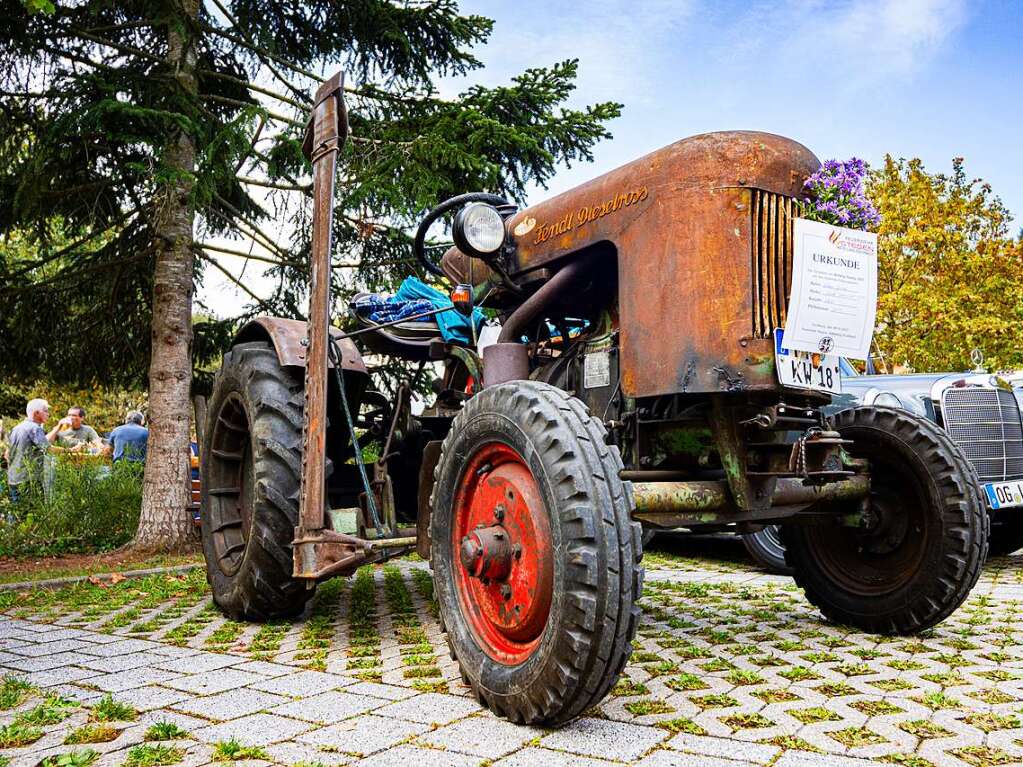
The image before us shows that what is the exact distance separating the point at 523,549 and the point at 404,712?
664 mm

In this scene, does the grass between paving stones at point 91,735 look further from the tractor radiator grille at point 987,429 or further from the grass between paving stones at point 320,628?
the tractor radiator grille at point 987,429

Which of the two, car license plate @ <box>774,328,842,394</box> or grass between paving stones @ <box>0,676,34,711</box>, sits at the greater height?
car license plate @ <box>774,328,842,394</box>

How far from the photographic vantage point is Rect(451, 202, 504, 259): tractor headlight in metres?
3.79

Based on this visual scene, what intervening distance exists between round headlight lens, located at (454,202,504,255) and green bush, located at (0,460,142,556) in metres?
6.07

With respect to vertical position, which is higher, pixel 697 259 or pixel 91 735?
pixel 697 259

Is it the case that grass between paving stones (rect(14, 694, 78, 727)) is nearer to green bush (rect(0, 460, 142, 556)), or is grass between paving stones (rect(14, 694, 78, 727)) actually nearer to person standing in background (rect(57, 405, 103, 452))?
A: green bush (rect(0, 460, 142, 556))

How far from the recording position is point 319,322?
392 cm

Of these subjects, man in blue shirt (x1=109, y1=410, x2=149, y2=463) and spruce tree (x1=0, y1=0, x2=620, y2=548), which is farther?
man in blue shirt (x1=109, y1=410, x2=149, y2=463)

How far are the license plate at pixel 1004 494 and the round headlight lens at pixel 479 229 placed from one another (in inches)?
177

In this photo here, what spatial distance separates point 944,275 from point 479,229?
17397 mm

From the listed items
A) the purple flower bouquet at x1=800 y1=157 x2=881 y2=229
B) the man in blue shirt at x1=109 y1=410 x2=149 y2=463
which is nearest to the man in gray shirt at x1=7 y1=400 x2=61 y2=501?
the man in blue shirt at x1=109 y1=410 x2=149 y2=463

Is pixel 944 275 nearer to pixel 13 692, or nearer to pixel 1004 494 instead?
pixel 1004 494

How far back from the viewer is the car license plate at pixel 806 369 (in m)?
3.03

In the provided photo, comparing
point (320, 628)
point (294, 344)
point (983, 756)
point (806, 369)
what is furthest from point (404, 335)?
point (983, 756)
